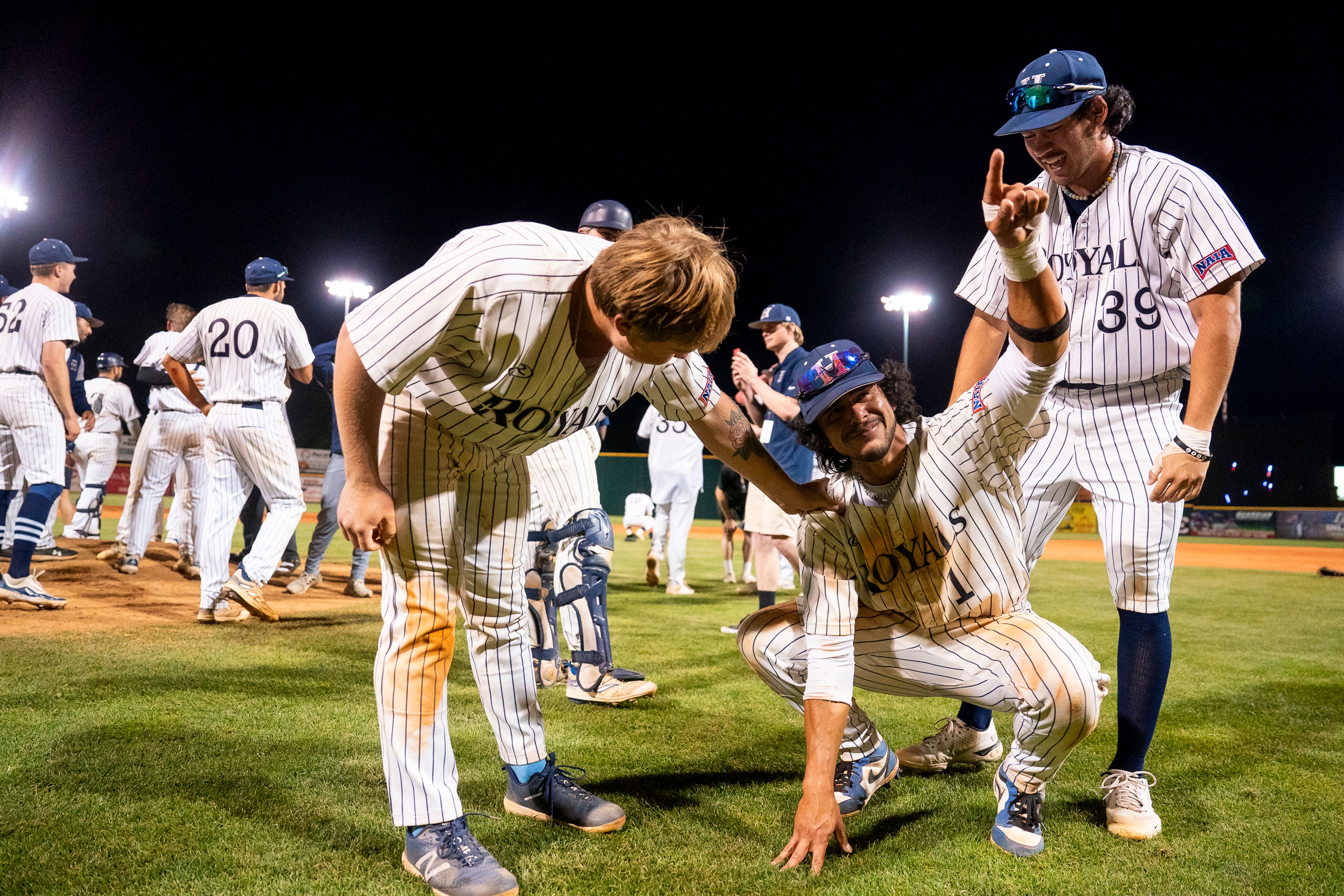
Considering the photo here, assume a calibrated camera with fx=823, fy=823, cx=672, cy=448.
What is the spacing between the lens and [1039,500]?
9.43 ft

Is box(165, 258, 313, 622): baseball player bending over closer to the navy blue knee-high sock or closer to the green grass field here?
the green grass field

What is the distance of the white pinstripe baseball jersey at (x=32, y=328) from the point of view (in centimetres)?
580

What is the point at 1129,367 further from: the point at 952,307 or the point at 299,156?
the point at 952,307

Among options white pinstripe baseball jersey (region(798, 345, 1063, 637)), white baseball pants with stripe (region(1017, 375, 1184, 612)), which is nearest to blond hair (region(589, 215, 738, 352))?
white pinstripe baseball jersey (region(798, 345, 1063, 637))

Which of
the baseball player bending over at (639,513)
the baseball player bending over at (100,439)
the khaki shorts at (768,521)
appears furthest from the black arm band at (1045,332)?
the baseball player bending over at (100,439)

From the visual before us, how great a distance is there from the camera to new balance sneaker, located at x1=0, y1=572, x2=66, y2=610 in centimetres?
556

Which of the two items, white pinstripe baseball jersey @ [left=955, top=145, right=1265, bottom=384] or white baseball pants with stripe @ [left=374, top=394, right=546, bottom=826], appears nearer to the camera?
white baseball pants with stripe @ [left=374, top=394, right=546, bottom=826]

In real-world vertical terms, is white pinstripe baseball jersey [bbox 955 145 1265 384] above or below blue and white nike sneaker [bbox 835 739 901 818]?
above

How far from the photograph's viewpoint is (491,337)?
1.81 metres

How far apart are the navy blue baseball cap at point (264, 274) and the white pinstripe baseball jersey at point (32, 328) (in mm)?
1252

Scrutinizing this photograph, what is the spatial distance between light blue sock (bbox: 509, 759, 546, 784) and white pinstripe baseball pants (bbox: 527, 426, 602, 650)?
1.37 metres

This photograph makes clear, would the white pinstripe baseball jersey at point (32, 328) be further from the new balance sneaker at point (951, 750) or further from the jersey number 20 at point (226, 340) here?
the new balance sneaker at point (951, 750)

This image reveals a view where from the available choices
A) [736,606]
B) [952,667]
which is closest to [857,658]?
[952,667]

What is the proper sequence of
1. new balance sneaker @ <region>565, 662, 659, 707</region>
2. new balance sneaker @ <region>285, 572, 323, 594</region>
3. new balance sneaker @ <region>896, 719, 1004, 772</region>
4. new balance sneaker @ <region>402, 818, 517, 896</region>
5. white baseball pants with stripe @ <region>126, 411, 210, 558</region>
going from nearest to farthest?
new balance sneaker @ <region>402, 818, 517, 896</region>, new balance sneaker @ <region>896, 719, 1004, 772</region>, new balance sneaker @ <region>565, 662, 659, 707</region>, new balance sneaker @ <region>285, 572, 323, 594</region>, white baseball pants with stripe @ <region>126, 411, 210, 558</region>
